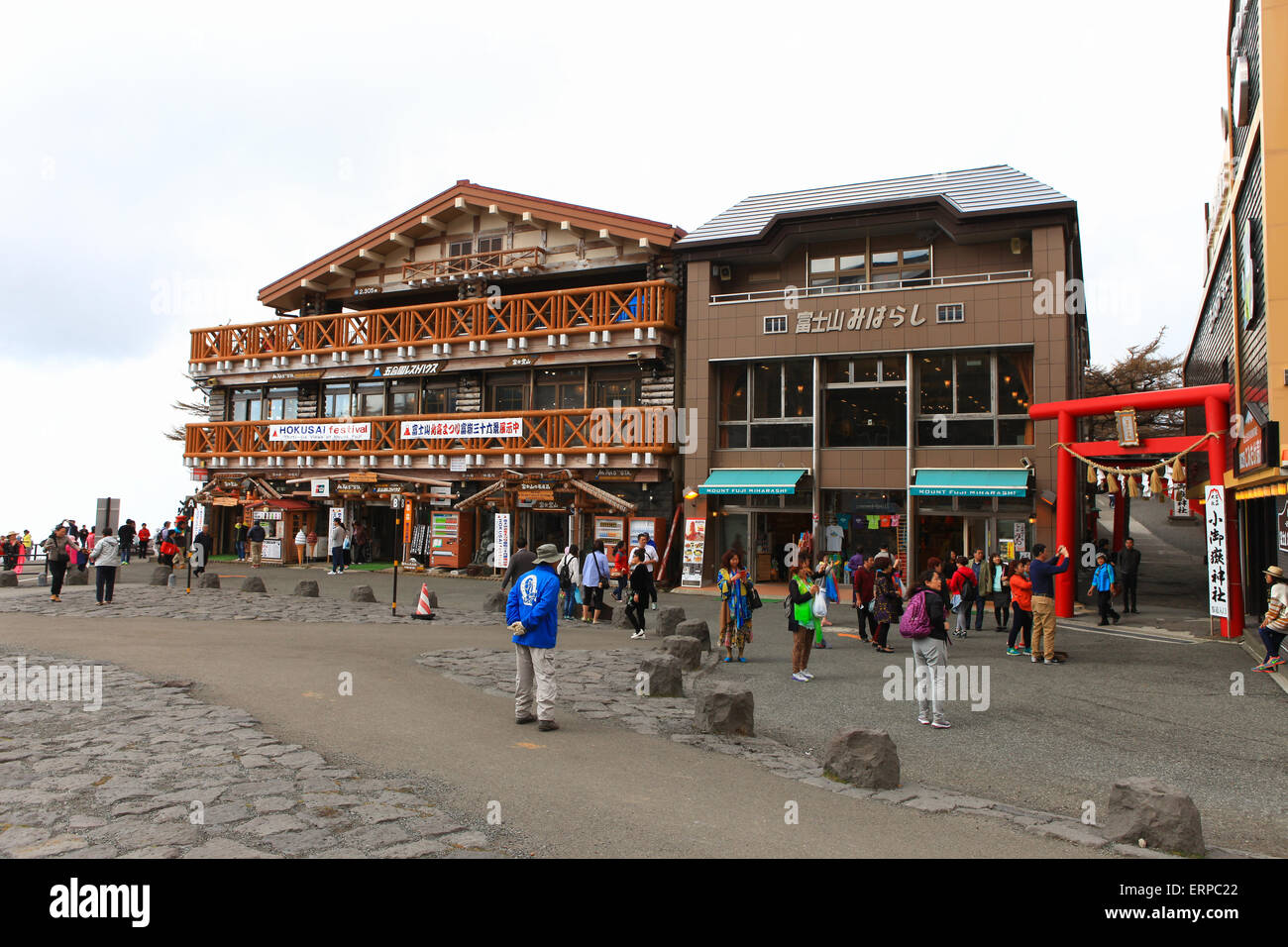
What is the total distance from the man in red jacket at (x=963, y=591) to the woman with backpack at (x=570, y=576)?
24.1 ft

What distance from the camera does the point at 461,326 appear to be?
2789cm

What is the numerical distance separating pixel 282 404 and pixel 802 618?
1047 inches

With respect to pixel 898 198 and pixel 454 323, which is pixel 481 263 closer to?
pixel 454 323

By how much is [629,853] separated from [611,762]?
2049mm

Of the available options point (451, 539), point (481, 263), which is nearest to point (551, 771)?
point (451, 539)

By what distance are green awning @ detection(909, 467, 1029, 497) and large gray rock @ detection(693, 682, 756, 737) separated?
14369 millimetres

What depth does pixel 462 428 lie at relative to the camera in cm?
2738

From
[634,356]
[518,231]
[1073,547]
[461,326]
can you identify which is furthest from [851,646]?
[518,231]

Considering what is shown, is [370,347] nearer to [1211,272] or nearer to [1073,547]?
[1073,547]

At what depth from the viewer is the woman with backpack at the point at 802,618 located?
11.1 metres

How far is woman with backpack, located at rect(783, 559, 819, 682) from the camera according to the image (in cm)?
1110

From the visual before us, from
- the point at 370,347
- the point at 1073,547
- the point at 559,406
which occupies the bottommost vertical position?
the point at 1073,547

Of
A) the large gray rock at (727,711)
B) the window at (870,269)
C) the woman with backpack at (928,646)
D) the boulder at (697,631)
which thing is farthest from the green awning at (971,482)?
the large gray rock at (727,711)

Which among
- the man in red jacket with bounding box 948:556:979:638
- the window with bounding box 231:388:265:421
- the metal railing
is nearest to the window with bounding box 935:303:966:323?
the metal railing
